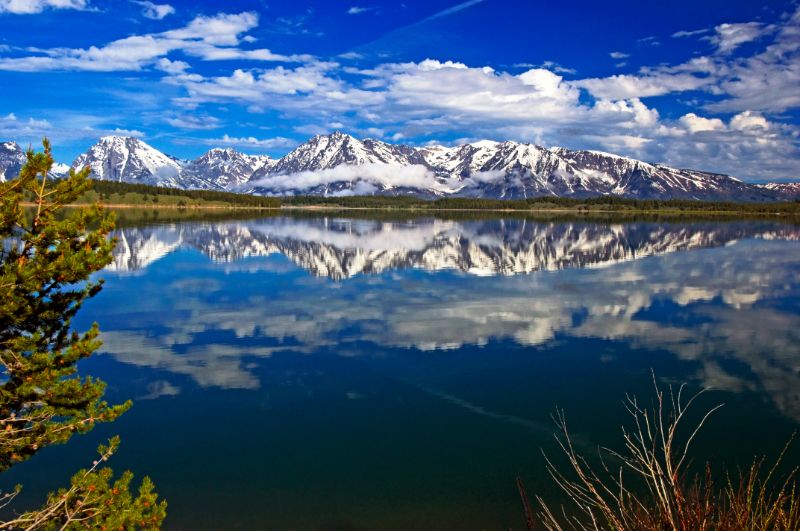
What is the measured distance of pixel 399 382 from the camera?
20.8 m

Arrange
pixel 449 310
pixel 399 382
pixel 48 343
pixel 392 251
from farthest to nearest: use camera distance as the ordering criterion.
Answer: pixel 392 251 < pixel 449 310 < pixel 399 382 < pixel 48 343

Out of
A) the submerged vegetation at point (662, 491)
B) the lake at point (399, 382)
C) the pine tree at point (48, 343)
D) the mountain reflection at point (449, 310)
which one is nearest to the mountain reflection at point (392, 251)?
the mountain reflection at point (449, 310)

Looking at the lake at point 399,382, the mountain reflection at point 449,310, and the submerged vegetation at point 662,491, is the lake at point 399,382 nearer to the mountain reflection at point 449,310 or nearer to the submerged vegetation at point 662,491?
the mountain reflection at point 449,310

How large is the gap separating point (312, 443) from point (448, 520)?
5.04 m

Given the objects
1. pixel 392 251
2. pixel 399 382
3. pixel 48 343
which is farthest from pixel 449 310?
pixel 392 251

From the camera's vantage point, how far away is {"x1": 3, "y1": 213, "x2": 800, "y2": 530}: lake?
525 inches

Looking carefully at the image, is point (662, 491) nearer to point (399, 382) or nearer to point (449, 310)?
point (399, 382)

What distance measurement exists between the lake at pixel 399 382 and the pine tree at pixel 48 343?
10.5 ft

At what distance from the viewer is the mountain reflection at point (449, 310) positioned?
24.0 meters

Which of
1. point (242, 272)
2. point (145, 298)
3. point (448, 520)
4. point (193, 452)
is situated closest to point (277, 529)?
point (448, 520)

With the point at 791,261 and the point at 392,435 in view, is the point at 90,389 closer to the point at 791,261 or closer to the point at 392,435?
the point at 392,435

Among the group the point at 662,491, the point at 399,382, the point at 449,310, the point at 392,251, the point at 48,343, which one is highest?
the point at 48,343

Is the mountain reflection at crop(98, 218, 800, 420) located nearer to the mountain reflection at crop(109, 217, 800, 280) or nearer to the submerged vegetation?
the mountain reflection at crop(109, 217, 800, 280)

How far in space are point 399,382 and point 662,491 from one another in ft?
42.4
